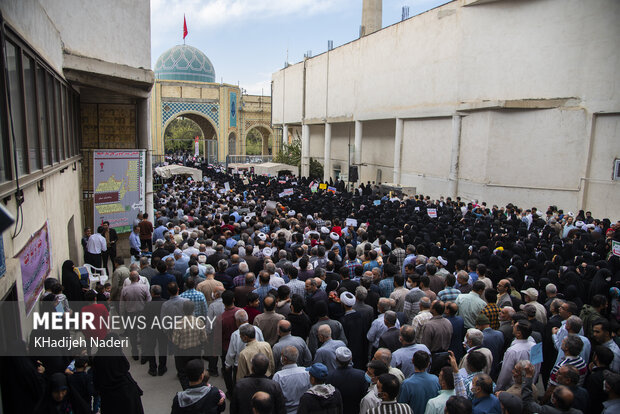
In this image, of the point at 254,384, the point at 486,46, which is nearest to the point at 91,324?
the point at 254,384

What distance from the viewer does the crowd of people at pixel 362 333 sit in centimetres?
396

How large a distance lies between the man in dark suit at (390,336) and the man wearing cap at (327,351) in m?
0.65

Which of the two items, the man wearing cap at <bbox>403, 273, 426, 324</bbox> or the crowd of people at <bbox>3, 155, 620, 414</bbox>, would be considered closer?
the crowd of people at <bbox>3, 155, 620, 414</bbox>

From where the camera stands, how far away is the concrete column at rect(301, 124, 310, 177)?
3600 cm

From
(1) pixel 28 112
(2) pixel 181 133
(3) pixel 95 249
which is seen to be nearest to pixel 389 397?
(1) pixel 28 112

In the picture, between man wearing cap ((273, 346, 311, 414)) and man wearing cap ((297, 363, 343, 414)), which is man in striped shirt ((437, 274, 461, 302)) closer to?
man wearing cap ((273, 346, 311, 414))

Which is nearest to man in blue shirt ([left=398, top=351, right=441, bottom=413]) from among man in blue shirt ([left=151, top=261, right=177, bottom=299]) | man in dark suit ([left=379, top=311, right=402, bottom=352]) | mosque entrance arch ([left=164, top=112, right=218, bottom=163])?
man in dark suit ([left=379, top=311, right=402, bottom=352])

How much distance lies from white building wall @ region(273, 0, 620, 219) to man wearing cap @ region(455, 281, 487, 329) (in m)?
12.8

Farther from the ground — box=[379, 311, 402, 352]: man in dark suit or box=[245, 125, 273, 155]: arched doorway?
box=[245, 125, 273, 155]: arched doorway

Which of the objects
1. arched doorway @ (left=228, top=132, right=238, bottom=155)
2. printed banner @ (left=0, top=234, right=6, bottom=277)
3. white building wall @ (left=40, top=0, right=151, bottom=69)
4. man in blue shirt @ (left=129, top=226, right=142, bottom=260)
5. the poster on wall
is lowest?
man in blue shirt @ (left=129, top=226, right=142, bottom=260)

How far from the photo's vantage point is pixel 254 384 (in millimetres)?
4062

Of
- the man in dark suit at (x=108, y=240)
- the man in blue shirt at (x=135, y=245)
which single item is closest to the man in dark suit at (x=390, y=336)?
the man in blue shirt at (x=135, y=245)

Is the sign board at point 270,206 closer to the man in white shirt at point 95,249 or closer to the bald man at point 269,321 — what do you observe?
the man in white shirt at point 95,249

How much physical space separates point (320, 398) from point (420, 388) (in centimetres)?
101
